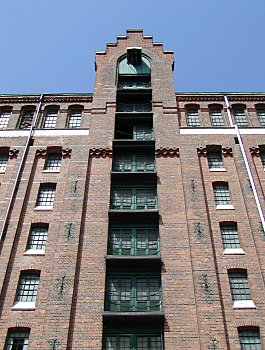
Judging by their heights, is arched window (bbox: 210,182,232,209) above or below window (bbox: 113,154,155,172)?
below

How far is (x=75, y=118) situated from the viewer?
3438 centimetres

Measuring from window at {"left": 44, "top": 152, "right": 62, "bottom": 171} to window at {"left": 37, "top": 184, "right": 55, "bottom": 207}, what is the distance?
5.74 feet

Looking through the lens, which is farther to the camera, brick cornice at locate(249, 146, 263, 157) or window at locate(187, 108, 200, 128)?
window at locate(187, 108, 200, 128)

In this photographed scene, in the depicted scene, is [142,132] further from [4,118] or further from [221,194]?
[4,118]

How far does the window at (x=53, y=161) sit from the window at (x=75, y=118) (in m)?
3.25

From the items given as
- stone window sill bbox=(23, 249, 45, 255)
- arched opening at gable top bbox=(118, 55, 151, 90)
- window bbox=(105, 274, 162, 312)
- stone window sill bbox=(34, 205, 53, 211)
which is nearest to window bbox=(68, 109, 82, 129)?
arched opening at gable top bbox=(118, 55, 151, 90)

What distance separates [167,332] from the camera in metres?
20.9

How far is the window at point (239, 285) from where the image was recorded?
22938 millimetres

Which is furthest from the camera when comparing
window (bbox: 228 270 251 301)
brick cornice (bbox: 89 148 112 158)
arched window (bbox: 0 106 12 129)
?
arched window (bbox: 0 106 12 129)

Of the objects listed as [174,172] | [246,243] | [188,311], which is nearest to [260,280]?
[246,243]

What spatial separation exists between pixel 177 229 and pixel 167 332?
603 cm

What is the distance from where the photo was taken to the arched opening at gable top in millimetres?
37062

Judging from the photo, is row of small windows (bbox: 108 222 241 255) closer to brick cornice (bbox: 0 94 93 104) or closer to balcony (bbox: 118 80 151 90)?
brick cornice (bbox: 0 94 93 104)

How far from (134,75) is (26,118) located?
31.0 feet
